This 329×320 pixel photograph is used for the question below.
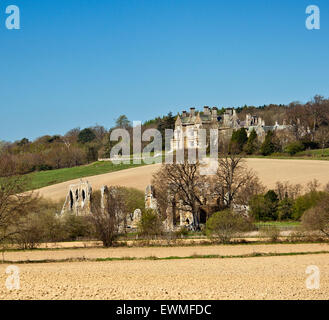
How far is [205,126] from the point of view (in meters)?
102

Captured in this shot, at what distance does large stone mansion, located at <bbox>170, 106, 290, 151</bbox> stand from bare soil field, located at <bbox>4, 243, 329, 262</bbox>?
64.0 m

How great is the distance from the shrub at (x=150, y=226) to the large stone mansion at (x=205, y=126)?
192ft

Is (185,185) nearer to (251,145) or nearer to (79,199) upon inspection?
(79,199)

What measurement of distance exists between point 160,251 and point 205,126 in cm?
7390

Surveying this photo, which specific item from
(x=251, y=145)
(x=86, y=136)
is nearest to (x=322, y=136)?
(x=251, y=145)

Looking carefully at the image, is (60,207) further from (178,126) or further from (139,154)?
(178,126)

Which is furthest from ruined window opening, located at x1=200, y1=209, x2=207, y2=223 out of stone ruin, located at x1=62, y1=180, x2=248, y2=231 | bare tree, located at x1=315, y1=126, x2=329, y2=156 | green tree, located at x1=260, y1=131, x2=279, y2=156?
bare tree, located at x1=315, y1=126, x2=329, y2=156

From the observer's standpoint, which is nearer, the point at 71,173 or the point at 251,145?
the point at 251,145

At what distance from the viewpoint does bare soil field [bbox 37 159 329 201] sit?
57125 mm

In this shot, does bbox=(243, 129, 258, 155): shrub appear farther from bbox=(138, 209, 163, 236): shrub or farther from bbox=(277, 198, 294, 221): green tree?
bbox=(138, 209, 163, 236): shrub

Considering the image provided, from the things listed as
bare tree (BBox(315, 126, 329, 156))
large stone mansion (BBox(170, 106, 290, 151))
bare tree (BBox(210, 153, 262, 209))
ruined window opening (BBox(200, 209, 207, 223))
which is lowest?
ruined window opening (BBox(200, 209, 207, 223))

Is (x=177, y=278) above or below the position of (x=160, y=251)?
above

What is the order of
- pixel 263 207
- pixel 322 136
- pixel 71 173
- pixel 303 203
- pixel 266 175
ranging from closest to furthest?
1. pixel 303 203
2. pixel 263 207
3. pixel 266 175
4. pixel 322 136
5. pixel 71 173

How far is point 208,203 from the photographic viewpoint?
44.3m
